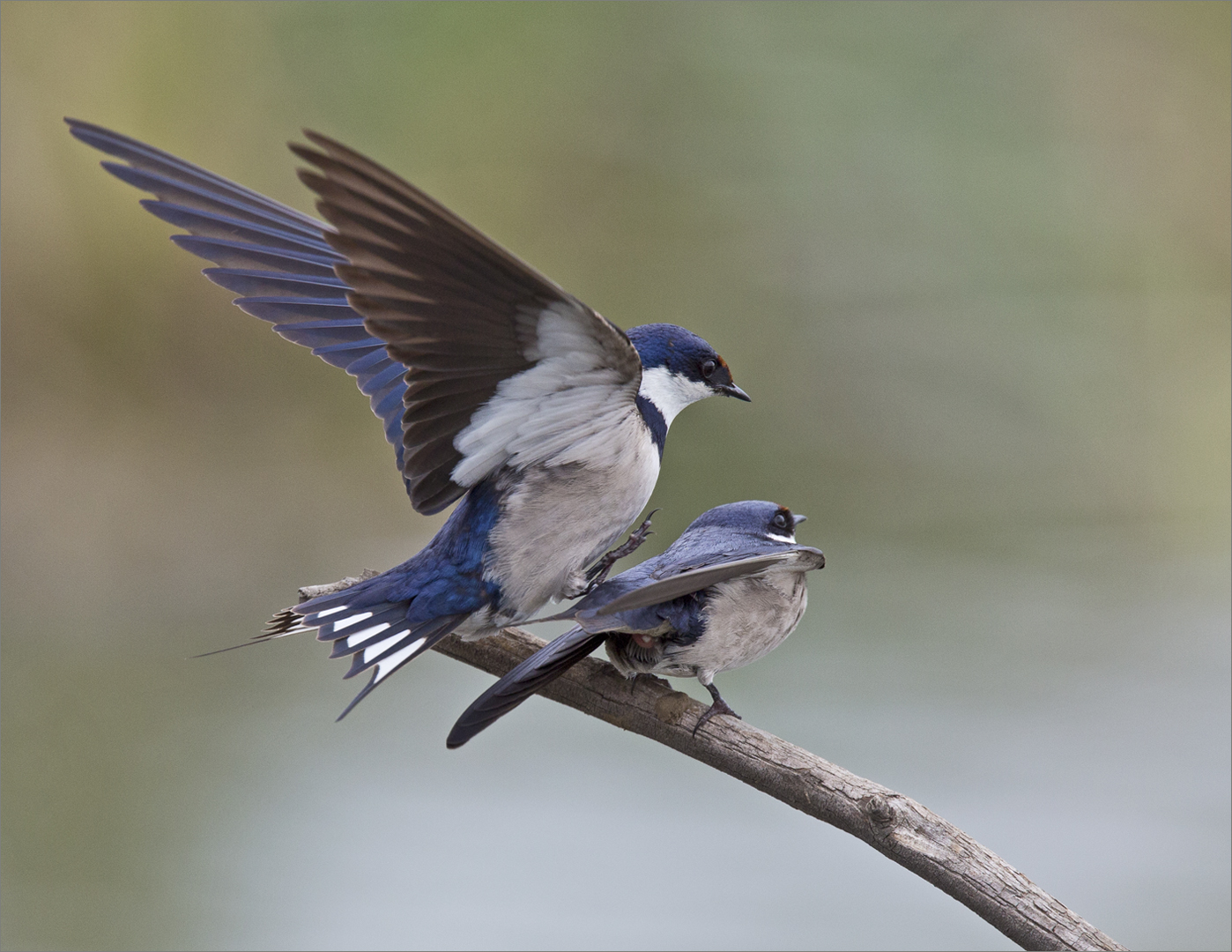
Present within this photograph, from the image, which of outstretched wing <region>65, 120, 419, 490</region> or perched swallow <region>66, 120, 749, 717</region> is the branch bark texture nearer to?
perched swallow <region>66, 120, 749, 717</region>

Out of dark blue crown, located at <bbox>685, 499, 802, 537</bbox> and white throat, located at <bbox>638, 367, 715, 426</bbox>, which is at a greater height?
white throat, located at <bbox>638, 367, 715, 426</bbox>

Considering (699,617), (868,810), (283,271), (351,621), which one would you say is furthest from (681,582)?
(283,271)

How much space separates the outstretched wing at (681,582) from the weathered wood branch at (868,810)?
0.38 ft

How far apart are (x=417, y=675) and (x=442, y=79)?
1.64 m

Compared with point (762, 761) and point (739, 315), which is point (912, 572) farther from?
point (762, 761)

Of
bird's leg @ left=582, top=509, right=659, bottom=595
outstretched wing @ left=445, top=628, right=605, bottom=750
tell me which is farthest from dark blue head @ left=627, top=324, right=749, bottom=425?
outstretched wing @ left=445, top=628, right=605, bottom=750

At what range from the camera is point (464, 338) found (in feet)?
3.54

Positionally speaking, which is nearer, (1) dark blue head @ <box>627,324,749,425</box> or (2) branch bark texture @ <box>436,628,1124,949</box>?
(2) branch bark texture @ <box>436,628,1124,949</box>

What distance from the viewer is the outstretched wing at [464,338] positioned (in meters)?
0.98

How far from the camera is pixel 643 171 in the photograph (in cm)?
379

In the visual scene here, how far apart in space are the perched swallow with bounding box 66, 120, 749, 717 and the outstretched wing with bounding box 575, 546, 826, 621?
0.12 meters

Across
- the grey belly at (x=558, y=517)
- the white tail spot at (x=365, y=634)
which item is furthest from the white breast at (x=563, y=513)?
the white tail spot at (x=365, y=634)

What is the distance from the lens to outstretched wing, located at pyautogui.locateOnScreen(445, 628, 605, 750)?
108cm

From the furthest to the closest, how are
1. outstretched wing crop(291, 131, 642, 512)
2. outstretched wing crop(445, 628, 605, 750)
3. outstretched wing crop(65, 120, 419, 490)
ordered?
outstretched wing crop(65, 120, 419, 490) < outstretched wing crop(445, 628, 605, 750) < outstretched wing crop(291, 131, 642, 512)
